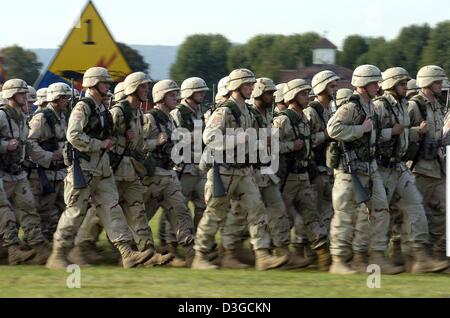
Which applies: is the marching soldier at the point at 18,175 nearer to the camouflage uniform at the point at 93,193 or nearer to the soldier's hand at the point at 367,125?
the camouflage uniform at the point at 93,193

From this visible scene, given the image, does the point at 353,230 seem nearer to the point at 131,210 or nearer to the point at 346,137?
the point at 346,137

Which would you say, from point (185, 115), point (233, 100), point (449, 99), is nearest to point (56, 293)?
point (233, 100)

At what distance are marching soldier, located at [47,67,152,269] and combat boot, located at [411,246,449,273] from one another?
9.70ft

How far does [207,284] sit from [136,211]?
2.46 m

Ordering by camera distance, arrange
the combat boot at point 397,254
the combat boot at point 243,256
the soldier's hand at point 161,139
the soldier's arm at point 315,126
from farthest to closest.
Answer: the soldier's arm at point 315,126 < the soldier's hand at point 161,139 < the combat boot at point 397,254 < the combat boot at point 243,256

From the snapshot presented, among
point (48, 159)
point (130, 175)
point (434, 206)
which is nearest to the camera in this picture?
point (130, 175)

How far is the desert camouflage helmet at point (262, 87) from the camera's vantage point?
14.6m

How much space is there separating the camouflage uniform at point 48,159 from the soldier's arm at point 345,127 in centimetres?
411

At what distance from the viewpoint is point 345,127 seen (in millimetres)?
13383

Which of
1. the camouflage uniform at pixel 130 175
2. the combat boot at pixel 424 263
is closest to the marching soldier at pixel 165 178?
the camouflage uniform at pixel 130 175

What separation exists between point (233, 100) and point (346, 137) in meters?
1.44

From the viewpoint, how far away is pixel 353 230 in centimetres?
1355

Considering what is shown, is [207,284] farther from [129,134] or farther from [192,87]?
[192,87]

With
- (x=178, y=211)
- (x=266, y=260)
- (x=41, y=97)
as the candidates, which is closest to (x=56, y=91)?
(x=41, y=97)
